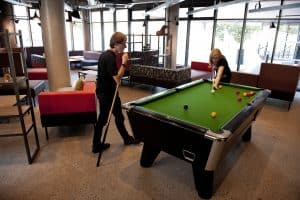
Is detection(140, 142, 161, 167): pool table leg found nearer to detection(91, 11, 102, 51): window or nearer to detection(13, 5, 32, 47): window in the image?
detection(13, 5, 32, 47): window

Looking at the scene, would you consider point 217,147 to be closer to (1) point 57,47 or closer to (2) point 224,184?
(2) point 224,184

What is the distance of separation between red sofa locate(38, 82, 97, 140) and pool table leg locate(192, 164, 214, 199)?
194 centimetres

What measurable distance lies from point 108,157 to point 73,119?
92cm

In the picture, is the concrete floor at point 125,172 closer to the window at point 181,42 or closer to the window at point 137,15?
the window at point 181,42

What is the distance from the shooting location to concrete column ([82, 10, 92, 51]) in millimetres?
10555

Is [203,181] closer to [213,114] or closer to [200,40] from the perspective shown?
[213,114]

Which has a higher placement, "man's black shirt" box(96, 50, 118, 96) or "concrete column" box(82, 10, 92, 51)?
"concrete column" box(82, 10, 92, 51)

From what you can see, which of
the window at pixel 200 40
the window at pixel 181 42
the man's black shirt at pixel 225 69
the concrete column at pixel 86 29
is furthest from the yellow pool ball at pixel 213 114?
the concrete column at pixel 86 29

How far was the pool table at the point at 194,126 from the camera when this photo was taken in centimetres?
195

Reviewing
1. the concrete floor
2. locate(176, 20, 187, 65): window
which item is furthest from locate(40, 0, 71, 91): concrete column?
locate(176, 20, 187, 65): window

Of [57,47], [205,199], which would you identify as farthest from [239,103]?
[57,47]

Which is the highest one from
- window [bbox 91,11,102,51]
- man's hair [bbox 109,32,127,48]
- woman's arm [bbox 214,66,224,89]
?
window [bbox 91,11,102,51]

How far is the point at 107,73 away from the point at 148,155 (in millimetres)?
1182

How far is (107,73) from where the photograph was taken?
2.78 meters
